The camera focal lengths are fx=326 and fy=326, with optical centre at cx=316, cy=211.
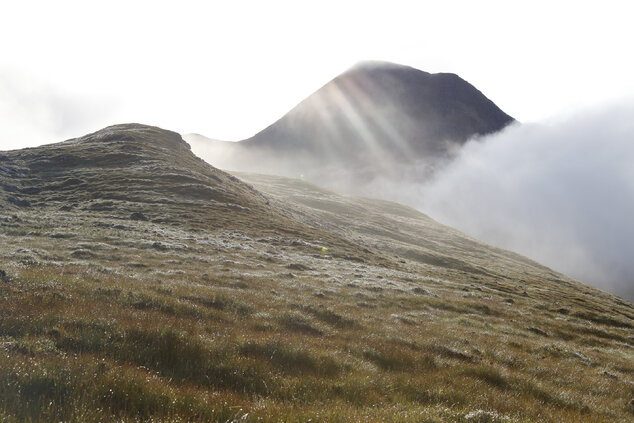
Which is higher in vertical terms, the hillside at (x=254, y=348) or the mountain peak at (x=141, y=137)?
the mountain peak at (x=141, y=137)

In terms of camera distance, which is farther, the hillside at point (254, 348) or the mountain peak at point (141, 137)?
the mountain peak at point (141, 137)

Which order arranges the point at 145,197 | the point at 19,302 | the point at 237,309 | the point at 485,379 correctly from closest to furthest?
the point at 19,302
the point at 485,379
the point at 237,309
the point at 145,197

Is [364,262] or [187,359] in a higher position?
[187,359]

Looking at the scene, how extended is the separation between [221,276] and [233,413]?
66.4 ft

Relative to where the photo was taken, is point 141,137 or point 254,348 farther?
point 141,137

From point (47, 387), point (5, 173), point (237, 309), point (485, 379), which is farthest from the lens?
point (5, 173)

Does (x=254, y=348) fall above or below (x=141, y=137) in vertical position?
below

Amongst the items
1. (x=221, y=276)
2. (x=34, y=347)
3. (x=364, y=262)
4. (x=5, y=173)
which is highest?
(x=5, y=173)

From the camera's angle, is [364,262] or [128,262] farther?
[364,262]

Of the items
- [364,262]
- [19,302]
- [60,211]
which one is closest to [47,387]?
[19,302]

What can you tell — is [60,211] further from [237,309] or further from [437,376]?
[437,376]

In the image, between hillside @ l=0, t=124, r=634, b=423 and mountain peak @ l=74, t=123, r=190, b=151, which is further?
mountain peak @ l=74, t=123, r=190, b=151

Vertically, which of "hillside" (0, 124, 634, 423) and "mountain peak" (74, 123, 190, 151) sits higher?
"mountain peak" (74, 123, 190, 151)

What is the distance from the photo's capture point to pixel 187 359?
Result: 23.6 ft
